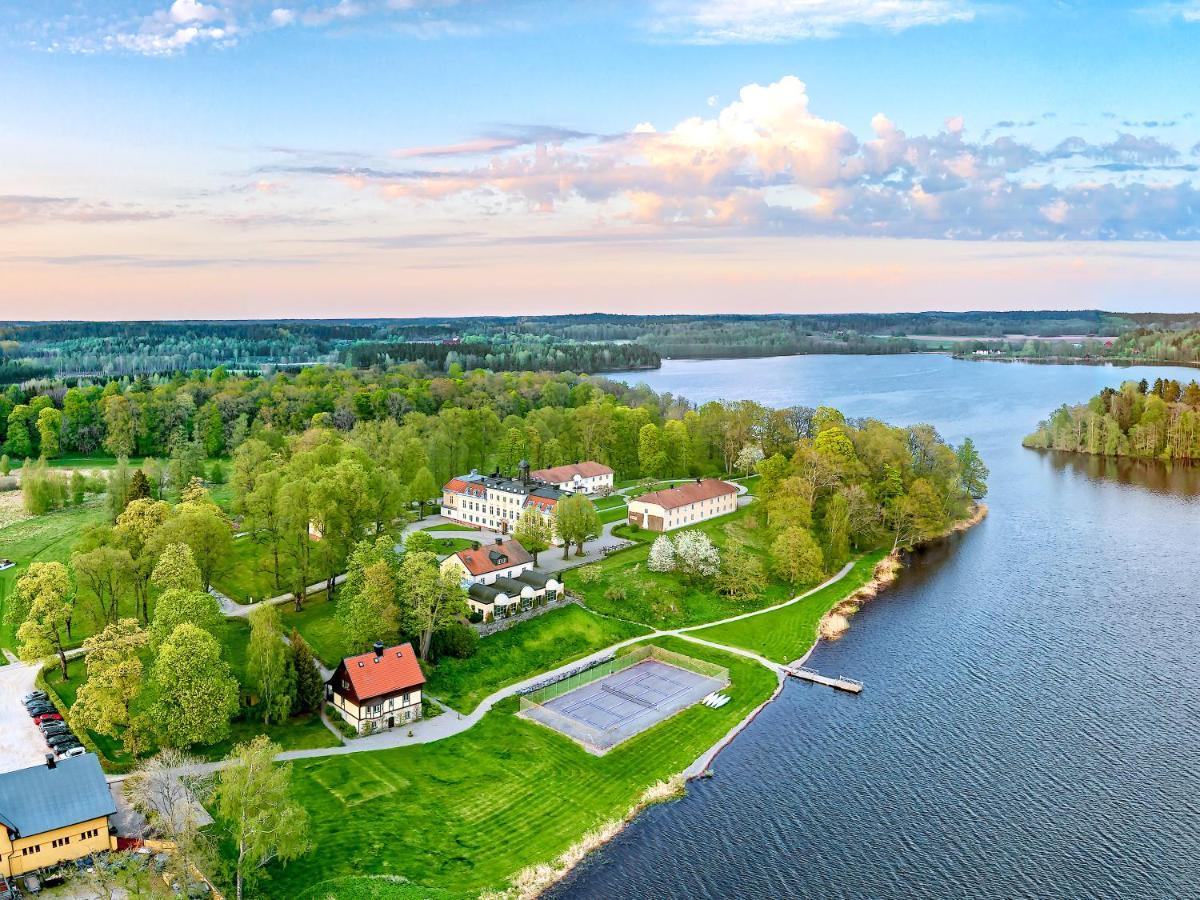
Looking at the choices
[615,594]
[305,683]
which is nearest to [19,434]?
[305,683]

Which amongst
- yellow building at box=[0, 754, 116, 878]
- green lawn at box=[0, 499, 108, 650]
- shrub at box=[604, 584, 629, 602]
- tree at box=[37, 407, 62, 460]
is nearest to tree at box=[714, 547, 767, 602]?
shrub at box=[604, 584, 629, 602]

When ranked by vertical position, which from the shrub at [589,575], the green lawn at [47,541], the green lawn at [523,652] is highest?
the shrub at [589,575]

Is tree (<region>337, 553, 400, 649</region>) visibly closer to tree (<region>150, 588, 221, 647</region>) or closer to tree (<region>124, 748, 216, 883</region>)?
tree (<region>150, 588, 221, 647</region>)

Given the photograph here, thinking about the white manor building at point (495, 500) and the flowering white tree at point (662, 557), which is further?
the white manor building at point (495, 500)

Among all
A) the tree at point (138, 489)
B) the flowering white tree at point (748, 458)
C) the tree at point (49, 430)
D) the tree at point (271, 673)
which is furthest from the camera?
the tree at point (49, 430)

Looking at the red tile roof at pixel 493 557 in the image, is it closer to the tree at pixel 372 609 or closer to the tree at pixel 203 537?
the tree at pixel 372 609

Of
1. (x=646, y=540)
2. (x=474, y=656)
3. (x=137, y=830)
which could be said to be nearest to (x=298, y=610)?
(x=474, y=656)

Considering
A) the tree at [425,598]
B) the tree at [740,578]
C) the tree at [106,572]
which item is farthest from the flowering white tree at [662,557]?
the tree at [106,572]
